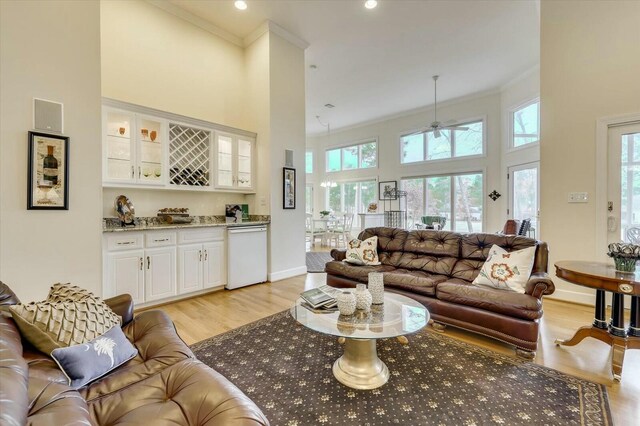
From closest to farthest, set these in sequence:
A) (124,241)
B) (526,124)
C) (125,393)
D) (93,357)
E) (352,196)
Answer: (125,393) < (93,357) < (124,241) < (526,124) < (352,196)

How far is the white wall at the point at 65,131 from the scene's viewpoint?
231cm

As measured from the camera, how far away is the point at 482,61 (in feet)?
17.3

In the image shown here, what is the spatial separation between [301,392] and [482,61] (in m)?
6.15

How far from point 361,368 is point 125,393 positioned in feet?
4.43

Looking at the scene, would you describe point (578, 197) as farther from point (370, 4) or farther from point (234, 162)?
point (234, 162)

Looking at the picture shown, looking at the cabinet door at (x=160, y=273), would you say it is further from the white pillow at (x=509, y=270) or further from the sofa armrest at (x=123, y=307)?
the white pillow at (x=509, y=270)

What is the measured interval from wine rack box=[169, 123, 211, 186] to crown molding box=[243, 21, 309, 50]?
1.84m

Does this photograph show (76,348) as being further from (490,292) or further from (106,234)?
(490,292)

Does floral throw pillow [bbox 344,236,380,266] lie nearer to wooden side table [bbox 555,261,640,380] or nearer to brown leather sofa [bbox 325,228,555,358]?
brown leather sofa [bbox 325,228,555,358]

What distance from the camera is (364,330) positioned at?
1757 mm

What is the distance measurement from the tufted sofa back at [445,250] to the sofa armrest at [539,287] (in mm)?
376

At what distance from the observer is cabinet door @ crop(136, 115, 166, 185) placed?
11.6 feet

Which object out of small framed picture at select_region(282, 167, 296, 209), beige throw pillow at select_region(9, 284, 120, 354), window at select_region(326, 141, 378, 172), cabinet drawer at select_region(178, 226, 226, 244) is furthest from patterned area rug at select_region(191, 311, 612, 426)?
window at select_region(326, 141, 378, 172)

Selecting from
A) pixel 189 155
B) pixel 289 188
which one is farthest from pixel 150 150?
pixel 289 188
